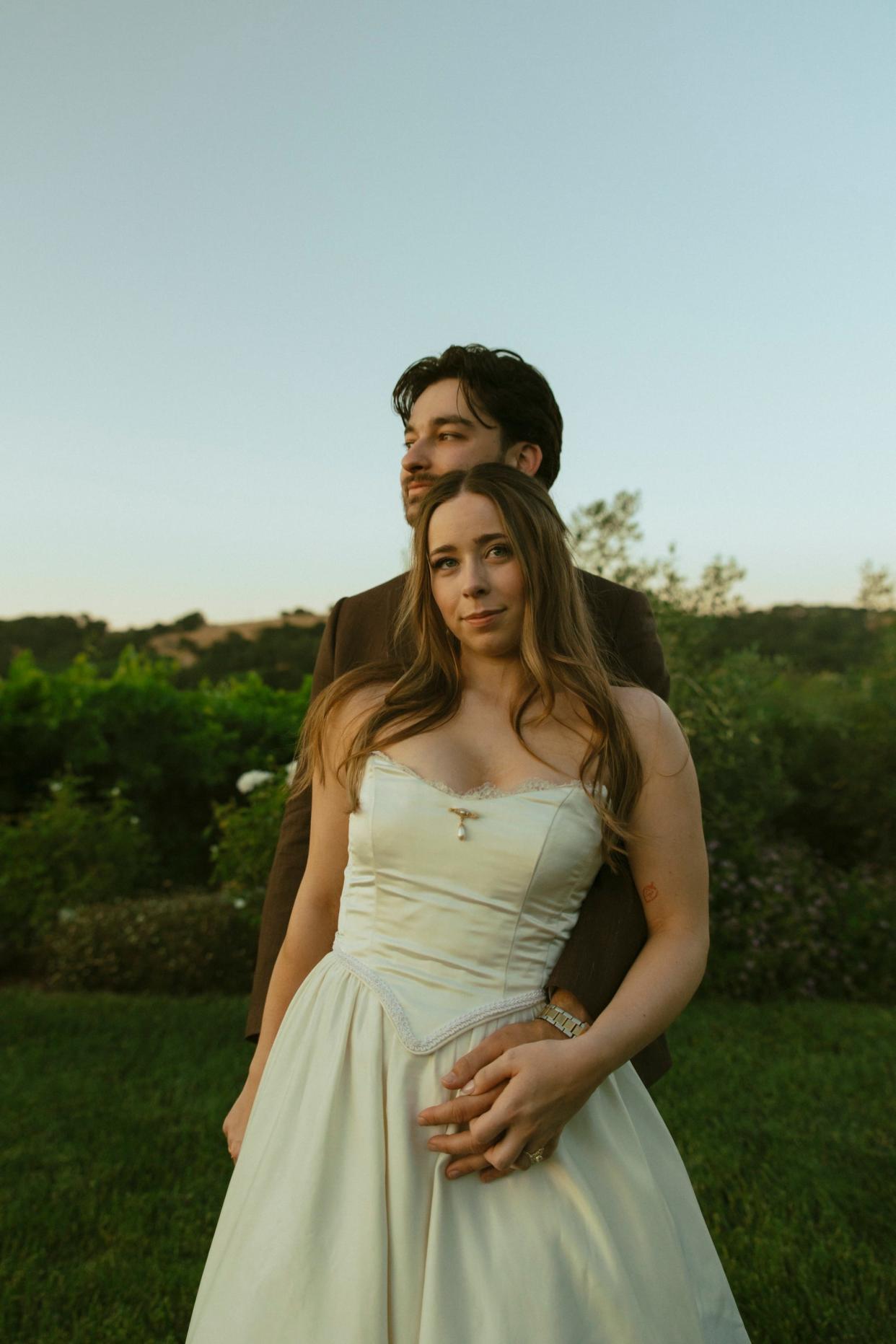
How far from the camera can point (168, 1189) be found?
4.24 meters

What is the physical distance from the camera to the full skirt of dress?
4.89ft

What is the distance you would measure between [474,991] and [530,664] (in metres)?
→ 0.59

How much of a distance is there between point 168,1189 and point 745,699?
5.50 metres

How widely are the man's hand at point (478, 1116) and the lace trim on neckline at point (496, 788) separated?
396 millimetres

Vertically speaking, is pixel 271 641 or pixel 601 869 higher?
pixel 271 641

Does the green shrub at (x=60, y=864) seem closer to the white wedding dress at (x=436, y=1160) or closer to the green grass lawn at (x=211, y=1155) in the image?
the green grass lawn at (x=211, y=1155)

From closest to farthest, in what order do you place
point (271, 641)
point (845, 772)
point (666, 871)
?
point (666, 871), point (845, 772), point (271, 641)

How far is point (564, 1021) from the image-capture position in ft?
5.48

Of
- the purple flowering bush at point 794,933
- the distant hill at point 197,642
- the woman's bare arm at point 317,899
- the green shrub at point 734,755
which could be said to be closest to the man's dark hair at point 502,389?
the woman's bare arm at point 317,899

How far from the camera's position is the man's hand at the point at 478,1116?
154cm

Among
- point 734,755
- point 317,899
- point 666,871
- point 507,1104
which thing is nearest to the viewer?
point 507,1104

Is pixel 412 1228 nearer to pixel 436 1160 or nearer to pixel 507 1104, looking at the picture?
pixel 436 1160

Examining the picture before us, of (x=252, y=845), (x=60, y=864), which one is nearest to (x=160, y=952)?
(x=252, y=845)

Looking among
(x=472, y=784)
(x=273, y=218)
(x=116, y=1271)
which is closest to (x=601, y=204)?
(x=273, y=218)
